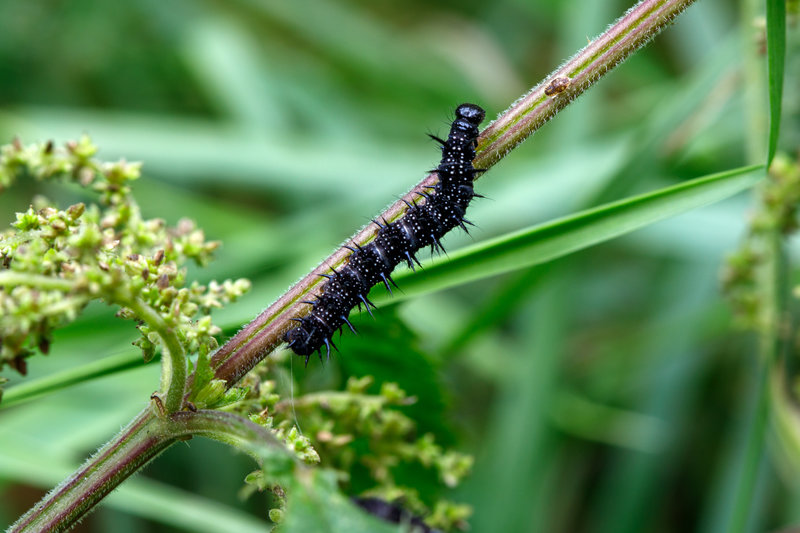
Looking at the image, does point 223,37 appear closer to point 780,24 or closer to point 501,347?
point 501,347

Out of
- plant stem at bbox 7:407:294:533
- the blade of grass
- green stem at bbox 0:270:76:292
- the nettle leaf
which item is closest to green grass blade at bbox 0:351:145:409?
plant stem at bbox 7:407:294:533

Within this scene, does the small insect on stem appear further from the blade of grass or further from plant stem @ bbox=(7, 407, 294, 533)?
the blade of grass

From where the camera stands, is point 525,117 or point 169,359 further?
point 525,117

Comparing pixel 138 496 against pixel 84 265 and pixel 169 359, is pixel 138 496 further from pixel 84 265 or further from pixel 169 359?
pixel 84 265

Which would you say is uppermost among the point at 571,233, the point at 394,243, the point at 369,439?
the point at 571,233

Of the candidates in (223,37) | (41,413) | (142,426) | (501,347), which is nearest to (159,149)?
(223,37)

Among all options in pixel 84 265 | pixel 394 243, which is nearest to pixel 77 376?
pixel 84 265

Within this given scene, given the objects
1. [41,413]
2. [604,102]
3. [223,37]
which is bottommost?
[41,413]
